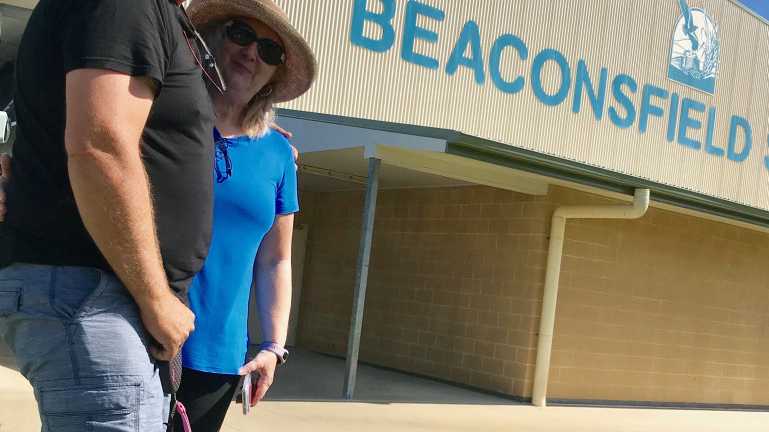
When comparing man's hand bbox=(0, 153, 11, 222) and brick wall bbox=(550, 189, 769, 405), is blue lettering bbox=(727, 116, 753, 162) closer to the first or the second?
brick wall bbox=(550, 189, 769, 405)

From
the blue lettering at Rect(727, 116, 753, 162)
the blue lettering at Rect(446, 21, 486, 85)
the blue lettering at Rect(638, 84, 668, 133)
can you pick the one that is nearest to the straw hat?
the blue lettering at Rect(446, 21, 486, 85)

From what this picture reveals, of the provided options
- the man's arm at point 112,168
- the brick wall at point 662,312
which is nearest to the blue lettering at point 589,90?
the brick wall at point 662,312

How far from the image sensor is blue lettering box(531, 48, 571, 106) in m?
12.0

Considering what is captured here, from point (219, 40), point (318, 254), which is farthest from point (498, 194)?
point (219, 40)

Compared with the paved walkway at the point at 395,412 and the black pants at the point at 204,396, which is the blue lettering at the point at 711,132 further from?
the black pants at the point at 204,396

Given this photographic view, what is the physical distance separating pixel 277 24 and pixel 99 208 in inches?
36.2

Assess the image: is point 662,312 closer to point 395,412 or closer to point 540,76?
point 540,76

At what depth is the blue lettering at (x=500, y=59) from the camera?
38.2 ft

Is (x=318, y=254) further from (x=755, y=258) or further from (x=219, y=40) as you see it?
(x=219, y=40)

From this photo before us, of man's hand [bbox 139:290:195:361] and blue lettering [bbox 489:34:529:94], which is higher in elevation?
blue lettering [bbox 489:34:529:94]

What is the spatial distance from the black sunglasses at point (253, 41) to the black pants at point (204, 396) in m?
0.83

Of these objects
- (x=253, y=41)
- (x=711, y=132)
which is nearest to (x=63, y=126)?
(x=253, y=41)

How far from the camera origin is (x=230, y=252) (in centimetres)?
224

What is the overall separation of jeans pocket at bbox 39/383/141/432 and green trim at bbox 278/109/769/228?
593 centimetres
